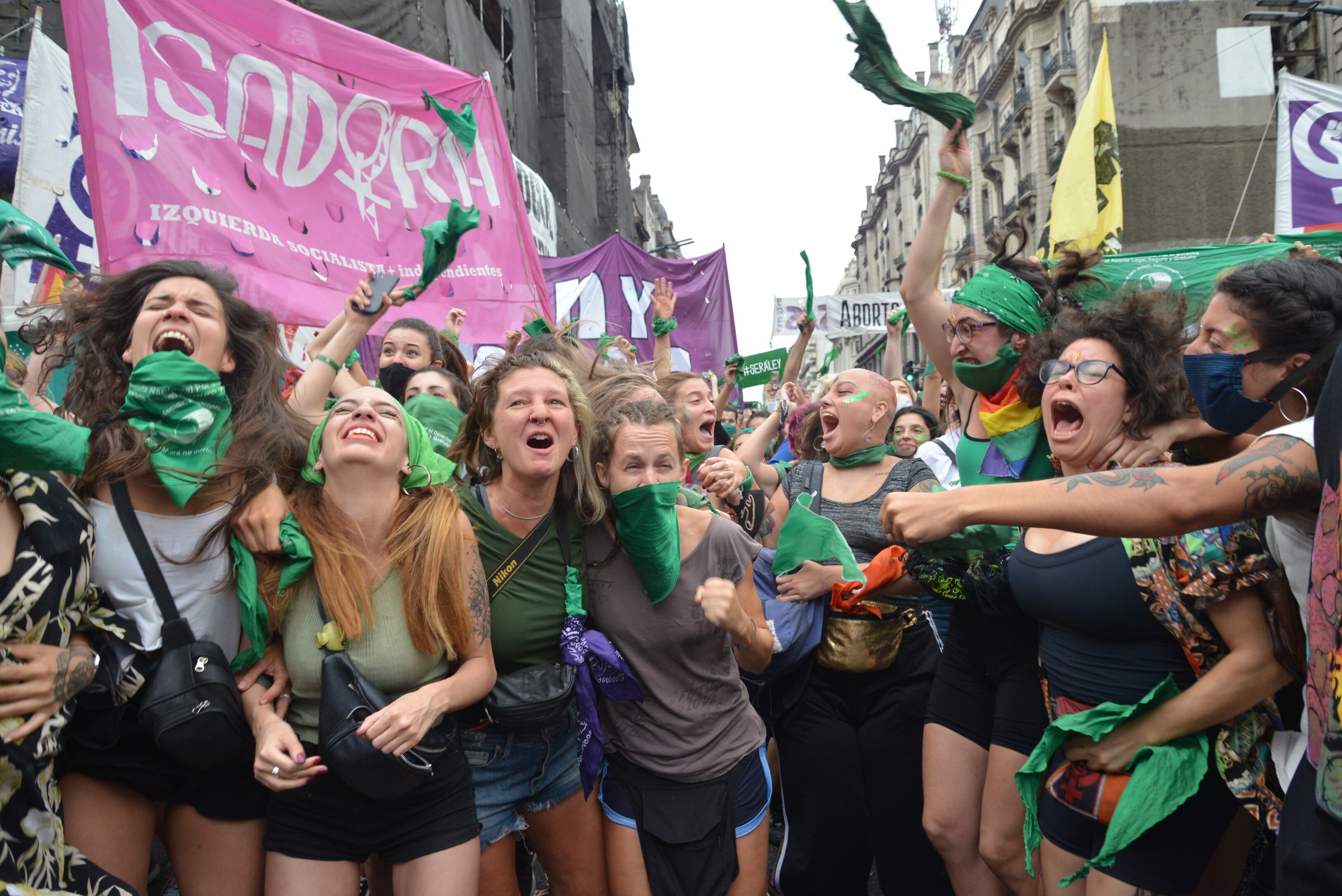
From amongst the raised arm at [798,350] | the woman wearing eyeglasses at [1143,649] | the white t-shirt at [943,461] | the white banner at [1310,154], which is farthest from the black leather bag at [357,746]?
the white banner at [1310,154]

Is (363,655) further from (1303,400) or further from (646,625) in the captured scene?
(1303,400)

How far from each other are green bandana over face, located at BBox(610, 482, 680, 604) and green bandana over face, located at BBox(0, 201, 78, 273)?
159cm

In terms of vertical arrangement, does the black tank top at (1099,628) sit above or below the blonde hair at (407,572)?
below

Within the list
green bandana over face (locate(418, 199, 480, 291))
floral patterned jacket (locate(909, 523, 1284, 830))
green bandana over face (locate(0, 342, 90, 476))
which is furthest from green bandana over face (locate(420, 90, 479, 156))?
floral patterned jacket (locate(909, 523, 1284, 830))

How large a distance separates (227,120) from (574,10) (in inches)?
733

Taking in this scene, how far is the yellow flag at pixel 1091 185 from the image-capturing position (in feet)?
20.1

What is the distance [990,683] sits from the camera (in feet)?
9.57

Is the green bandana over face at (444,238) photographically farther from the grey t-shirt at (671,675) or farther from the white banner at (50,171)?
the white banner at (50,171)

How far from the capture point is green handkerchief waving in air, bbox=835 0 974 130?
10.3 feet

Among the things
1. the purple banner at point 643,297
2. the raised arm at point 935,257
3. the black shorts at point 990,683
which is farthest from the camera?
the purple banner at point 643,297

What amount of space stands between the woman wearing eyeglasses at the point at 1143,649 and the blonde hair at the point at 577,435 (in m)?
1.35

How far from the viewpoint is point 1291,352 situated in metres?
2.02

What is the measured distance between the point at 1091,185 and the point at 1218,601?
16.0 ft

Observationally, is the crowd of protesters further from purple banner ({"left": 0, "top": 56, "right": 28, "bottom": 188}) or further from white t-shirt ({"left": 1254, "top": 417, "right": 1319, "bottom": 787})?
purple banner ({"left": 0, "top": 56, "right": 28, "bottom": 188})
